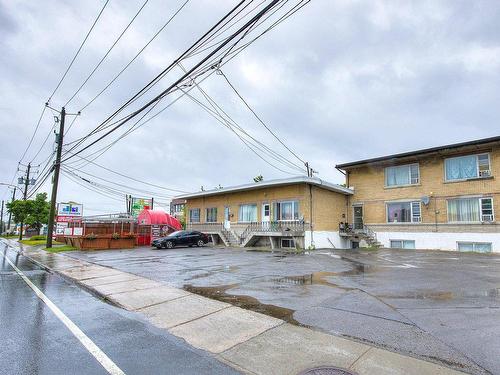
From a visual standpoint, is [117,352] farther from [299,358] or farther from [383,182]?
[383,182]

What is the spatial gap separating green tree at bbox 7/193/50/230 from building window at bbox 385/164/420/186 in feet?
159

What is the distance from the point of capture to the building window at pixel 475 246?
66.9 feet

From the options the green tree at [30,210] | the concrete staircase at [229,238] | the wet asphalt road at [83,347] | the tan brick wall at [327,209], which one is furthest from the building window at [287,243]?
the green tree at [30,210]

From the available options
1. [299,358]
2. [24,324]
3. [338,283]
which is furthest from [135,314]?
[338,283]

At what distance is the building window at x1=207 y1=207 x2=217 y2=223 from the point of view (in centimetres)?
3200

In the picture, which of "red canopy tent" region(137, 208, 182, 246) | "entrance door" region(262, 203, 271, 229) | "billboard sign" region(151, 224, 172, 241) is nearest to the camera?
"entrance door" region(262, 203, 271, 229)

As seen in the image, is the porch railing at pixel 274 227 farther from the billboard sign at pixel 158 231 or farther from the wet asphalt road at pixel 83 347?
the wet asphalt road at pixel 83 347

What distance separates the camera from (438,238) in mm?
22344

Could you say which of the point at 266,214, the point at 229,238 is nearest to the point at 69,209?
the point at 229,238

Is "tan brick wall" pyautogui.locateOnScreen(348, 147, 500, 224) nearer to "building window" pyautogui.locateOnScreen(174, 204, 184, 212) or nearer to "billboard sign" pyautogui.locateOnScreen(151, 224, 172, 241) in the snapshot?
"billboard sign" pyautogui.locateOnScreen(151, 224, 172, 241)

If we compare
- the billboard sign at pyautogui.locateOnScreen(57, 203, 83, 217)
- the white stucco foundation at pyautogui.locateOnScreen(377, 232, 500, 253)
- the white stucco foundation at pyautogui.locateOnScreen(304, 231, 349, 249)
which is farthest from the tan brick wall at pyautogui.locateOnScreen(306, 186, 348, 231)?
the billboard sign at pyautogui.locateOnScreen(57, 203, 83, 217)

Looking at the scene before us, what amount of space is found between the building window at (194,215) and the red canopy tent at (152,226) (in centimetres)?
257

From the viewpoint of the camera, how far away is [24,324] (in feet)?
20.3

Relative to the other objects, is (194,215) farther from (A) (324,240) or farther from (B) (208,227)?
(A) (324,240)
